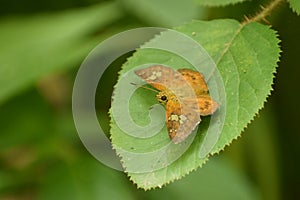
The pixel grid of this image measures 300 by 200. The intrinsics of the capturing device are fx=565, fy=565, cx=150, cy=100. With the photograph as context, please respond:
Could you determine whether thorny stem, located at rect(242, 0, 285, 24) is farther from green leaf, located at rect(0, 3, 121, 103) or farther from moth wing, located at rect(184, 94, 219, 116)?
green leaf, located at rect(0, 3, 121, 103)

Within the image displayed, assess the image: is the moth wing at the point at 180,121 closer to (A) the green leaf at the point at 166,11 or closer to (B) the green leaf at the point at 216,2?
(B) the green leaf at the point at 216,2

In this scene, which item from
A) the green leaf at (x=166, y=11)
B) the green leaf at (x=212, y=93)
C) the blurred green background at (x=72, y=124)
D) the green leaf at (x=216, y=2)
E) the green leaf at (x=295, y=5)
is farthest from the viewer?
the green leaf at (x=166, y=11)

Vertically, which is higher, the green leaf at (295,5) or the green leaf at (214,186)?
the green leaf at (295,5)

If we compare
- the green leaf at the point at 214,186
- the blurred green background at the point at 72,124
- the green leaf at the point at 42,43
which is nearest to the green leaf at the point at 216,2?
the blurred green background at the point at 72,124

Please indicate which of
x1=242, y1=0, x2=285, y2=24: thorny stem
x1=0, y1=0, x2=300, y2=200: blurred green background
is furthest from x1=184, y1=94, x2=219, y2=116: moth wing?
x1=0, y1=0, x2=300, y2=200: blurred green background

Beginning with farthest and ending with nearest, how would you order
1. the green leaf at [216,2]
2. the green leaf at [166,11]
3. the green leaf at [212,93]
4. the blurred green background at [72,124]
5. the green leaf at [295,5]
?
the green leaf at [166,11], the blurred green background at [72,124], the green leaf at [216,2], the green leaf at [295,5], the green leaf at [212,93]

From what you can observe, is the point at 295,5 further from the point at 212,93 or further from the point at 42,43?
the point at 42,43

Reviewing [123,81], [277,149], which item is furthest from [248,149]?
[123,81]
